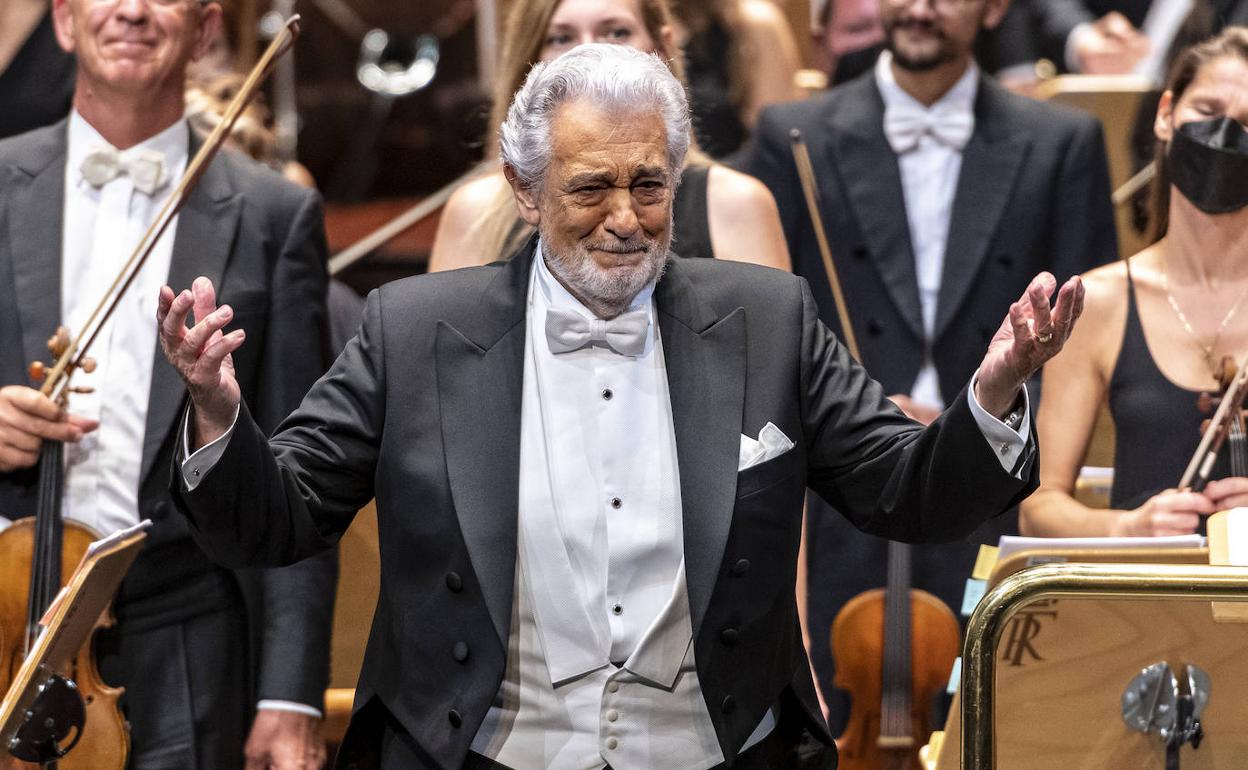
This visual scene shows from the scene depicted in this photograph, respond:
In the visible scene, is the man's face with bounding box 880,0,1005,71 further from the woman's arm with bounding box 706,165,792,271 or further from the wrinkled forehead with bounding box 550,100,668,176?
the wrinkled forehead with bounding box 550,100,668,176

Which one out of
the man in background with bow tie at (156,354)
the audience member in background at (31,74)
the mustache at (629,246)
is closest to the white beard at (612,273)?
the mustache at (629,246)

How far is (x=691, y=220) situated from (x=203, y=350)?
1.18m

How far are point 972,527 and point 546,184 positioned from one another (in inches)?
24.0

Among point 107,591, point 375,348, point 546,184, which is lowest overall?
point 107,591

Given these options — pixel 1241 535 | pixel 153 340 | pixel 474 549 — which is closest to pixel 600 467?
pixel 474 549

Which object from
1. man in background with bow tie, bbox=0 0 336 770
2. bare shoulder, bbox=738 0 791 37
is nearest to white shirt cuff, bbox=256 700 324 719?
man in background with bow tie, bbox=0 0 336 770

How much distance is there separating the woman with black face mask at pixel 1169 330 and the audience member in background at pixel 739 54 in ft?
5.56

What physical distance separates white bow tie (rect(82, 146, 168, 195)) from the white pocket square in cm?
114

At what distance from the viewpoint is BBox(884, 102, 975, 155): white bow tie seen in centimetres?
368

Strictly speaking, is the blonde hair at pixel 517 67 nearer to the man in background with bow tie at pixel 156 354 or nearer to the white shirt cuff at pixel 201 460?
the man in background with bow tie at pixel 156 354

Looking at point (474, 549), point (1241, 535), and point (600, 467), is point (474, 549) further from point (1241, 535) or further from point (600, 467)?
point (1241, 535)

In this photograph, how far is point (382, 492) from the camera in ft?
6.95

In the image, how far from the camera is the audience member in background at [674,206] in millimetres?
2932

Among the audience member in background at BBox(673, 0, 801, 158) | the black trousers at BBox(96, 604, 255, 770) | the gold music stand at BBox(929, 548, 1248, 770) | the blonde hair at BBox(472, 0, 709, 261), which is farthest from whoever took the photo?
the audience member in background at BBox(673, 0, 801, 158)
